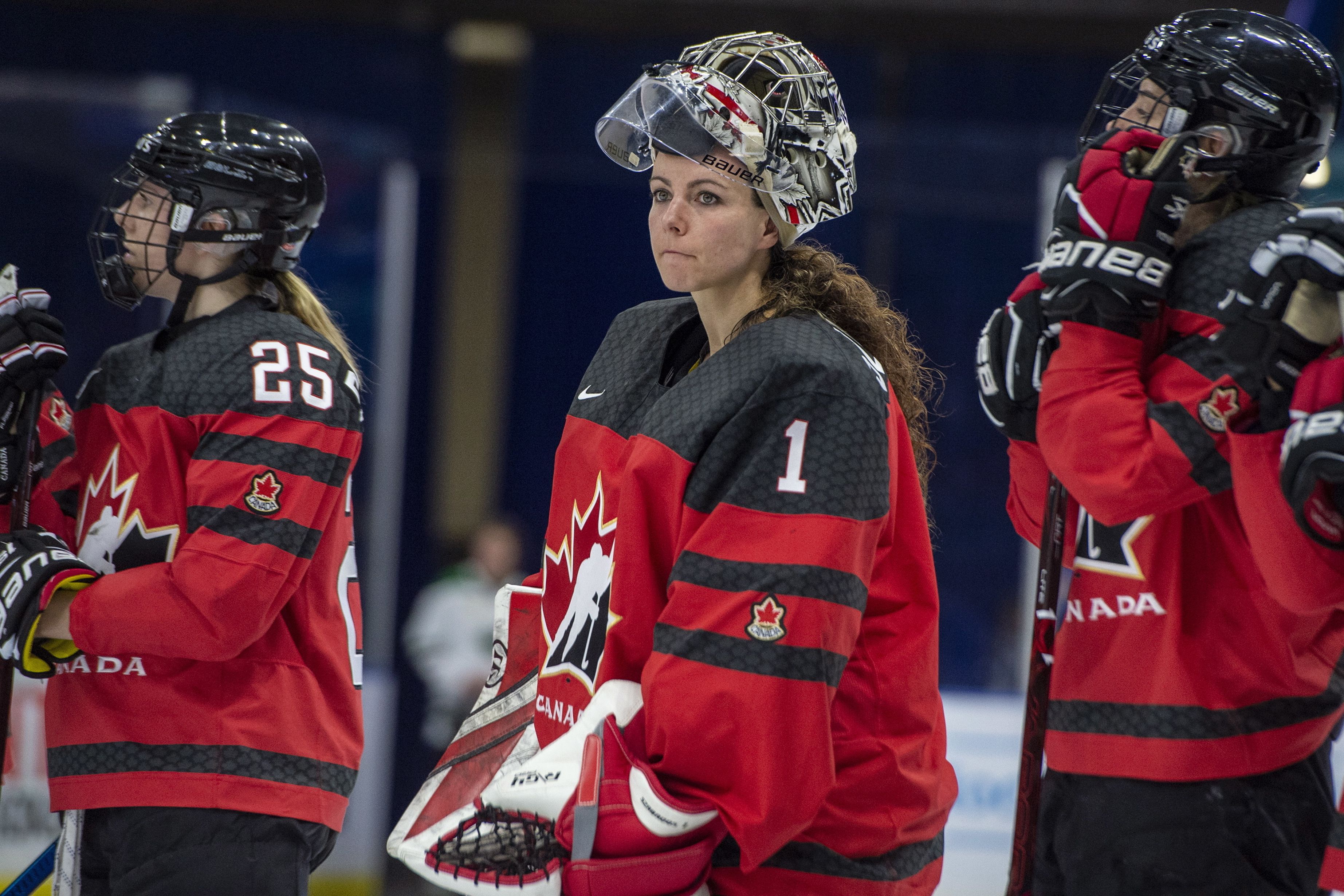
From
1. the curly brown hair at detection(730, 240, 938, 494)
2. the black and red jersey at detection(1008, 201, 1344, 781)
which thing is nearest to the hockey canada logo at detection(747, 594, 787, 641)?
the curly brown hair at detection(730, 240, 938, 494)

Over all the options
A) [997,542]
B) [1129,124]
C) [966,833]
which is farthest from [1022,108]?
[1129,124]

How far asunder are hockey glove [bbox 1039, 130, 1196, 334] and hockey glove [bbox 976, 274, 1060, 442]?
8 cm

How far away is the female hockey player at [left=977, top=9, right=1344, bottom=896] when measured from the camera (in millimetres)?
1779

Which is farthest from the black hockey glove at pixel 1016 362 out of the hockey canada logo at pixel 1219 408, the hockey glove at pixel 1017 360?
the hockey canada logo at pixel 1219 408

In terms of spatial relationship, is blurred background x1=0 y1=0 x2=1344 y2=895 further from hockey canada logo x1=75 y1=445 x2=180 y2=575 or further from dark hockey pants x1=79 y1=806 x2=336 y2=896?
dark hockey pants x1=79 y1=806 x2=336 y2=896

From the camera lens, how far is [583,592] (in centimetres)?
183

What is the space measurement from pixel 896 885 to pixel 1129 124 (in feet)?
3.69

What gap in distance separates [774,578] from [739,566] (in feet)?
0.15

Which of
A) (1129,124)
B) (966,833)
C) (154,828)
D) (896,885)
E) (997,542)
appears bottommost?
(966,833)

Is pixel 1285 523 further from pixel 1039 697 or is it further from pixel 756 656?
pixel 756 656

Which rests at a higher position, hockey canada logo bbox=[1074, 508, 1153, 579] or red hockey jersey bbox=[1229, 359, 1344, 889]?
red hockey jersey bbox=[1229, 359, 1344, 889]

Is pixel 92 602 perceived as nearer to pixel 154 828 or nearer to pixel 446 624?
pixel 154 828

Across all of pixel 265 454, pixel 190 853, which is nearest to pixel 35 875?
pixel 190 853

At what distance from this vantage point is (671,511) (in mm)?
1655
